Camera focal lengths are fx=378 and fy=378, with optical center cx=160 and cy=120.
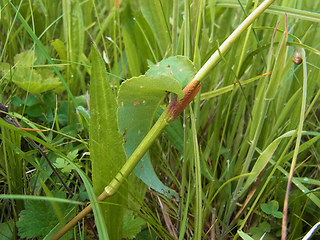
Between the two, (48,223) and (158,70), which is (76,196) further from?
(158,70)

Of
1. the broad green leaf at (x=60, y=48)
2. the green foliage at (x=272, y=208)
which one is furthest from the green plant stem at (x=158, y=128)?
the broad green leaf at (x=60, y=48)

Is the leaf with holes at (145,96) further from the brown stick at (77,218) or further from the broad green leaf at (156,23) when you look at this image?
the broad green leaf at (156,23)

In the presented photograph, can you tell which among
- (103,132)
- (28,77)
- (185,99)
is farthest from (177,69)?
(28,77)

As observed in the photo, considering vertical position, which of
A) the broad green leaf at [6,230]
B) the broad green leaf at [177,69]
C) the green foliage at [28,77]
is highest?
the broad green leaf at [177,69]

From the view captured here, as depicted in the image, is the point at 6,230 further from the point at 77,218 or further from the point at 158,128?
the point at 158,128

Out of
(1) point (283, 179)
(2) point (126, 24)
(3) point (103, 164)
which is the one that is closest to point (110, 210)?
(3) point (103, 164)

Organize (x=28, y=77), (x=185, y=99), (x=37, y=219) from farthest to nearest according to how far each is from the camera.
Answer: (x=28, y=77) → (x=37, y=219) → (x=185, y=99)

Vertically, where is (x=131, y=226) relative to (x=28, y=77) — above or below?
below

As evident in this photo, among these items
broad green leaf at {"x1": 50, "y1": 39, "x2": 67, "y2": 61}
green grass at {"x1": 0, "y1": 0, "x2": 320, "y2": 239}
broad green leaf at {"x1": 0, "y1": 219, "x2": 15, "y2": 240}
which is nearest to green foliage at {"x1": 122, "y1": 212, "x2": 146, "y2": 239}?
green grass at {"x1": 0, "y1": 0, "x2": 320, "y2": 239}
